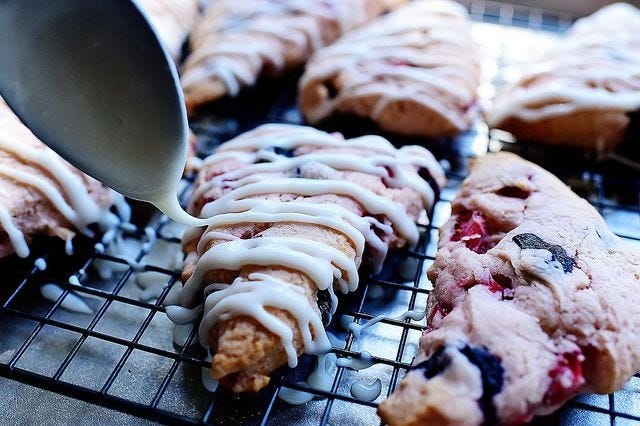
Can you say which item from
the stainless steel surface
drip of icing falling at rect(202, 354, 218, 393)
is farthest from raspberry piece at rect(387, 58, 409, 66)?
drip of icing falling at rect(202, 354, 218, 393)

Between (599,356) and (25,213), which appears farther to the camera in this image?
(25,213)

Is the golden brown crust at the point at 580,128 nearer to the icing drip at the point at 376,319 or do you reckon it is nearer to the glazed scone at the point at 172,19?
the icing drip at the point at 376,319

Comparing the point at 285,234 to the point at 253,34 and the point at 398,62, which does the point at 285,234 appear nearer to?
the point at 398,62

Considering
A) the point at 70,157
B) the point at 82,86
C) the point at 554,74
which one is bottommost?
the point at 554,74

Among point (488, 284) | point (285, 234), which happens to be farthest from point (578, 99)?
point (285, 234)

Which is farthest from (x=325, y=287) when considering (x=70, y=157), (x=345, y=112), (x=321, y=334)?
(x=345, y=112)

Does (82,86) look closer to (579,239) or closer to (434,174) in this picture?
(434,174)
